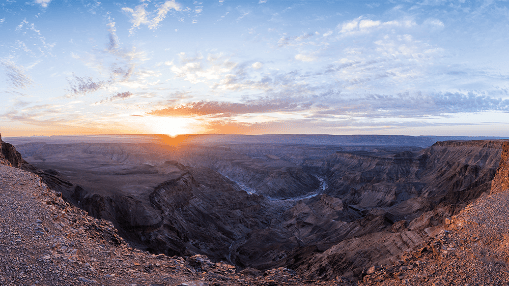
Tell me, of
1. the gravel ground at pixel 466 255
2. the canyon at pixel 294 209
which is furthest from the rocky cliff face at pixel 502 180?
the gravel ground at pixel 466 255

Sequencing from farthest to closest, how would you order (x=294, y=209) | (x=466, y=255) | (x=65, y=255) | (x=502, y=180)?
(x=294, y=209) < (x=502, y=180) < (x=466, y=255) < (x=65, y=255)

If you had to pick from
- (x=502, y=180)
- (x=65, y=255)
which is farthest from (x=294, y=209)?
→ (x=65, y=255)

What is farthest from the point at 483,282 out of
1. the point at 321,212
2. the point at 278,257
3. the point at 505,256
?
the point at 321,212

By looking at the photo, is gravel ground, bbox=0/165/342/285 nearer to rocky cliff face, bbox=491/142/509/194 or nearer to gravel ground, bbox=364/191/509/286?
gravel ground, bbox=364/191/509/286

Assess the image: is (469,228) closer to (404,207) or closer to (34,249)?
(34,249)

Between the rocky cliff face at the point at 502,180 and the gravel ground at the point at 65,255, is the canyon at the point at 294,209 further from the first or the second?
the gravel ground at the point at 65,255

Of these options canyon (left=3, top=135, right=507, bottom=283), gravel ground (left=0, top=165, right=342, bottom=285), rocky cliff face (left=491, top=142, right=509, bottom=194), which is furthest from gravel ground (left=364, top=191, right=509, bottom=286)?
gravel ground (left=0, top=165, right=342, bottom=285)

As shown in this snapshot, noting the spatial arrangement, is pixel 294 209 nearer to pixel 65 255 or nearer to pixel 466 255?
pixel 466 255

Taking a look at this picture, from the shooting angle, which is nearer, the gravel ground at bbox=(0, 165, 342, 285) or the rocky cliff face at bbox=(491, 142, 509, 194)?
the gravel ground at bbox=(0, 165, 342, 285)
